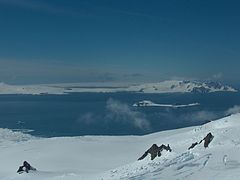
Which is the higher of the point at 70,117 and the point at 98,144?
the point at 70,117

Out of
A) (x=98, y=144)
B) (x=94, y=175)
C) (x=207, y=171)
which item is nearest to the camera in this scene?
(x=207, y=171)

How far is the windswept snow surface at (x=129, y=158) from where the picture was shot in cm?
1920

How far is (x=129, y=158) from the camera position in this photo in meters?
35.9

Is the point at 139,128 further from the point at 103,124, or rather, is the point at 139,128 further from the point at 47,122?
the point at 47,122

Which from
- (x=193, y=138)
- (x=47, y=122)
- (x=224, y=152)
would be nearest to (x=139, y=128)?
(x=47, y=122)

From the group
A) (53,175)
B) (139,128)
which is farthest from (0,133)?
(53,175)

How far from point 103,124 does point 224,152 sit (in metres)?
104

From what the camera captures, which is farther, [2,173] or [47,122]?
[47,122]

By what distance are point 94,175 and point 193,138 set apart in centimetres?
1150

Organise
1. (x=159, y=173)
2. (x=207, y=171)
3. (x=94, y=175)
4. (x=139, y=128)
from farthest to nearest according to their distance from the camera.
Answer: (x=139, y=128), (x=94, y=175), (x=159, y=173), (x=207, y=171)

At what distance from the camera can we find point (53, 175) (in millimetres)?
28219

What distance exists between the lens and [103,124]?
124500 mm

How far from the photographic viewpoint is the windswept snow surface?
1920 centimetres

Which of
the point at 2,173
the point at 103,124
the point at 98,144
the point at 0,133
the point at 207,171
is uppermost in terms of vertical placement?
the point at 103,124
